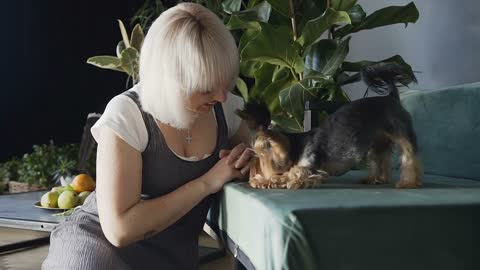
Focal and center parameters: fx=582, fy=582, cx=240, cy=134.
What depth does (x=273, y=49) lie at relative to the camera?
1561mm

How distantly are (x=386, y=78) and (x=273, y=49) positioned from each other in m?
0.57

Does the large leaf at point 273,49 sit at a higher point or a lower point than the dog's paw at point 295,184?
higher

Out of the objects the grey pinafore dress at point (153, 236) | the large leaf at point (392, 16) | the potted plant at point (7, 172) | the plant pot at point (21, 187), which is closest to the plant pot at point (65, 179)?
the plant pot at point (21, 187)

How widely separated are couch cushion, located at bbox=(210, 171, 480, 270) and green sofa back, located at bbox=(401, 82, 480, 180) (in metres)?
0.51

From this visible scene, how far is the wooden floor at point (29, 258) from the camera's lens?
2.36 m

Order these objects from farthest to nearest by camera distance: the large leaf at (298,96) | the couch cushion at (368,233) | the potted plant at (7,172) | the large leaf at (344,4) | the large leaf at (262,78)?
1. the potted plant at (7,172)
2. the large leaf at (262,78)
3. the large leaf at (344,4)
4. the large leaf at (298,96)
5. the couch cushion at (368,233)

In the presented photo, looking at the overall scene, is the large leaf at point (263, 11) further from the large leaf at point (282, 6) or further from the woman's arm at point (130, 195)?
Result: the woman's arm at point (130, 195)

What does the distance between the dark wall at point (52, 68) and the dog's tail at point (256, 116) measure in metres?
3.13

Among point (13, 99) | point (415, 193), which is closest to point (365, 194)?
point (415, 193)

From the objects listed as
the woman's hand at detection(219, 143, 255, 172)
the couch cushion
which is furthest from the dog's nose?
the couch cushion

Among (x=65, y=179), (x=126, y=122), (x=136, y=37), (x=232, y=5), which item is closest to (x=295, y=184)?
(x=126, y=122)

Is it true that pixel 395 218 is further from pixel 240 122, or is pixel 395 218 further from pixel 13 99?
pixel 13 99

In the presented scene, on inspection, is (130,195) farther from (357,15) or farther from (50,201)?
(50,201)

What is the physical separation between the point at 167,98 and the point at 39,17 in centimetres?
301
